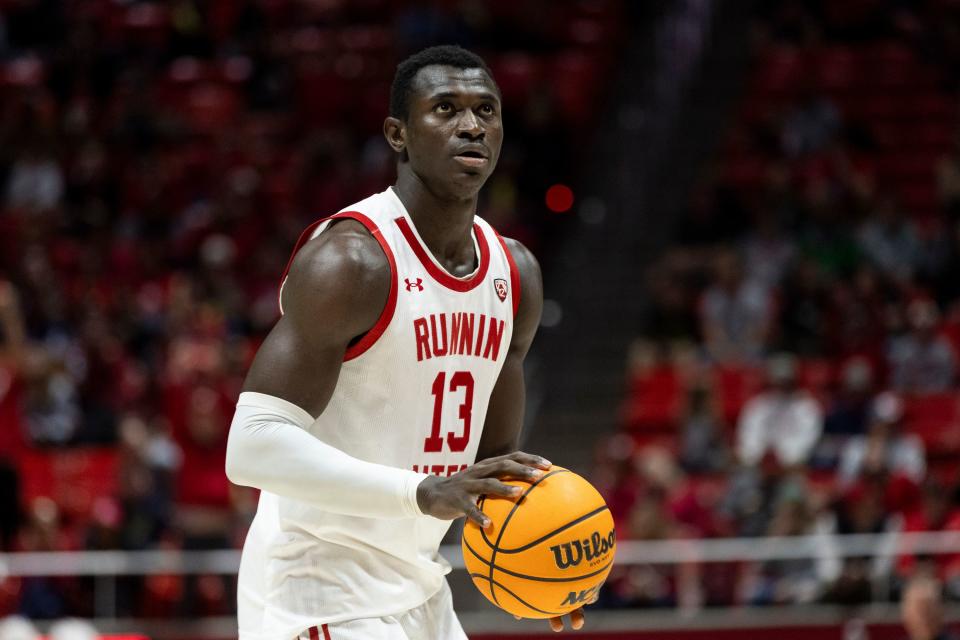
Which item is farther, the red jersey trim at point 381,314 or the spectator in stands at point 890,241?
the spectator in stands at point 890,241

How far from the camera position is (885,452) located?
10703mm

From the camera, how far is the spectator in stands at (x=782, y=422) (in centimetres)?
1154

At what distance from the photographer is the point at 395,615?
3.94m

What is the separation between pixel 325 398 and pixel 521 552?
641mm

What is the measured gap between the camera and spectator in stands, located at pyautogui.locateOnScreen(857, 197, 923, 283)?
43.0 feet

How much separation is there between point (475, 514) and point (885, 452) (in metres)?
7.74

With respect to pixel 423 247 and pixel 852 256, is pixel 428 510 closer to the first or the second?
pixel 423 247

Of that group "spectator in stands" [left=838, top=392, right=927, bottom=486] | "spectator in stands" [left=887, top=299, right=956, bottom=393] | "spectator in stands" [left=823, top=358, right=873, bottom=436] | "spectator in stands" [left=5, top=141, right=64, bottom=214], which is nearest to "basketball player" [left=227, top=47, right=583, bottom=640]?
"spectator in stands" [left=838, top=392, right=927, bottom=486]

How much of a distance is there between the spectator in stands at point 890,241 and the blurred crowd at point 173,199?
309 cm

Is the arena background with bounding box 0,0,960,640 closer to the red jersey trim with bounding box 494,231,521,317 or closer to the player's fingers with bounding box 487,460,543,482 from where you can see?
the red jersey trim with bounding box 494,231,521,317

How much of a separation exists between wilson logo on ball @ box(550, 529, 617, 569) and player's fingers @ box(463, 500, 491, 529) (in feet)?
0.61

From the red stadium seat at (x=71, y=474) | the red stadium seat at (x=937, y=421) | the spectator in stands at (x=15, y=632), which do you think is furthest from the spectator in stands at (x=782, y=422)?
the spectator in stands at (x=15, y=632)

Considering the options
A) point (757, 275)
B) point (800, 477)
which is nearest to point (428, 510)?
point (800, 477)

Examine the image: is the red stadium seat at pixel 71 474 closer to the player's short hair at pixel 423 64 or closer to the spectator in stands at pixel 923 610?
the spectator in stands at pixel 923 610
